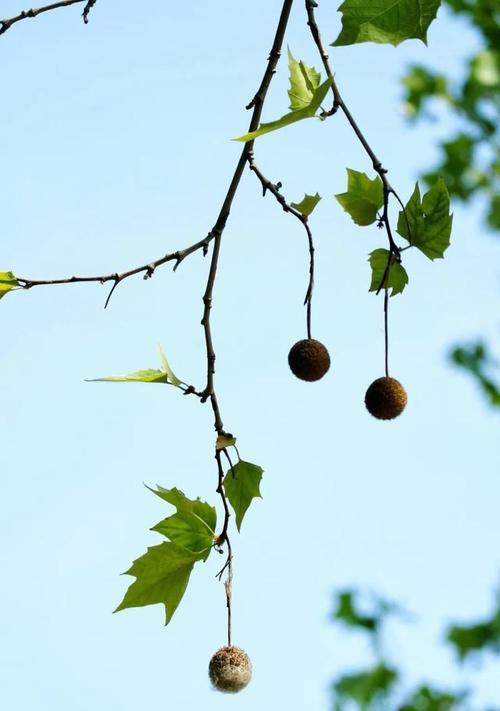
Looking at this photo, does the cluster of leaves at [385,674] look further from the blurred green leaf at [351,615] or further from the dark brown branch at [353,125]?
the dark brown branch at [353,125]

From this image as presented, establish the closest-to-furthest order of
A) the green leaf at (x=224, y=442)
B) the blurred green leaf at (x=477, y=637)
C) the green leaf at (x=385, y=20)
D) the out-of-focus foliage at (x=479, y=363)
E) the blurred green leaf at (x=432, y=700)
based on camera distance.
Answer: the green leaf at (x=385, y=20) < the green leaf at (x=224, y=442) < the blurred green leaf at (x=432, y=700) < the blurred green leaf at (x=477, y=637) < the out-of-focus foliage at (x=479, y=363)

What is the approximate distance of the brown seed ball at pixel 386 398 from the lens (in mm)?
1203

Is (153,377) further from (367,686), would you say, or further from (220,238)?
(367,686)

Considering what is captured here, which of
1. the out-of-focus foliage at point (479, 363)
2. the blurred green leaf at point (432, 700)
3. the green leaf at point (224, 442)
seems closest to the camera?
the green leaf at point (224, 442)

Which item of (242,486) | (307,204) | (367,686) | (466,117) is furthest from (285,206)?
(466,117)

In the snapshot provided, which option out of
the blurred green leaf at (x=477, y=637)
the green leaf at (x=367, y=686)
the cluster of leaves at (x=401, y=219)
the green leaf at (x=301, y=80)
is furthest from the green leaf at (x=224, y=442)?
the blurred green leaf at (x=477, y=637)

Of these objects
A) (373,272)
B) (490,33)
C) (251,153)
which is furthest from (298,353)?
(490,33)

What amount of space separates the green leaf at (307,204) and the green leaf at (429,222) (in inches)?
4.0

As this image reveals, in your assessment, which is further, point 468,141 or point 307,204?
point 468,141

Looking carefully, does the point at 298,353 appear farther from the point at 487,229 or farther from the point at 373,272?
the point at 487,229

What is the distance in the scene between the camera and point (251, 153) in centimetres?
122

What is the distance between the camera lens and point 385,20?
40.6 inches

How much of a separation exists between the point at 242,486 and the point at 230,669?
0.21 metres

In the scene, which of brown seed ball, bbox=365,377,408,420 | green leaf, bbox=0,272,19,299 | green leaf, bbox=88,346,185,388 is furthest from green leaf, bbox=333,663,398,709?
green leaf, bbox=0,272,19,299
